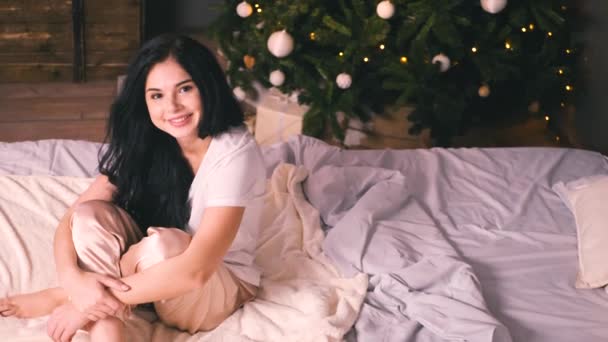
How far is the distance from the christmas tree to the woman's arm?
145 cm

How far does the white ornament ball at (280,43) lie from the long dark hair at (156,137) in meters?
1.20

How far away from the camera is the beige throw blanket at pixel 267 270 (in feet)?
5.34

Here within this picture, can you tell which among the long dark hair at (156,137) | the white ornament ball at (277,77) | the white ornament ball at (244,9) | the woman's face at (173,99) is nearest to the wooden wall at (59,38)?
the white ornament ball at (244,9)

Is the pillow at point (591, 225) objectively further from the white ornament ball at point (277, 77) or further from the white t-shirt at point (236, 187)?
the white ornament ball at point (277, 77)

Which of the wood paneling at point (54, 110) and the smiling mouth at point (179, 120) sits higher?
the smiling mouth at point (179, 120)

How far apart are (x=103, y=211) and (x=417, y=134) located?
178 centimetres

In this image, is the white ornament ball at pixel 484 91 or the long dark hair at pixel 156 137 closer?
the long dark hair at pixel 156 137

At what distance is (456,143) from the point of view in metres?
3.40

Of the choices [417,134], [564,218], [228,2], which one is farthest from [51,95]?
[564,218]

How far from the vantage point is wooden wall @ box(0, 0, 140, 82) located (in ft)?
12.3

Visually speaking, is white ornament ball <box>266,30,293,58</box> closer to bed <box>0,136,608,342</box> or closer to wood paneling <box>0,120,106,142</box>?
bed <box>0,136,608,342</box>

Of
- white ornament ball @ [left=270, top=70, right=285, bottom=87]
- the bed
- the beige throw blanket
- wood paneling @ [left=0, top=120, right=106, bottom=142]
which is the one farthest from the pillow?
wood paneling @ [left=0, top=120, right=106, bottom=142]

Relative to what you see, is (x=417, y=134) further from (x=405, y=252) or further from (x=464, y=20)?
(x=405, y=252)

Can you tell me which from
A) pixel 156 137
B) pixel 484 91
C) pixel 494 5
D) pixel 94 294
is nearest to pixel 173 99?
pixel 156 137
